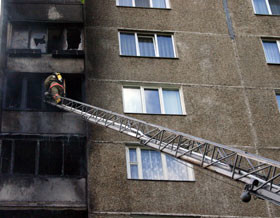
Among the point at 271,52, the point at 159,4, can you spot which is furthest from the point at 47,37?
the point at 271,52

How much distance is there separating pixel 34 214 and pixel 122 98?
5244mm

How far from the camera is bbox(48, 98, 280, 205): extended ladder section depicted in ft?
36.4

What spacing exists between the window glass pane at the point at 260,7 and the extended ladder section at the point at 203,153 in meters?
8.00

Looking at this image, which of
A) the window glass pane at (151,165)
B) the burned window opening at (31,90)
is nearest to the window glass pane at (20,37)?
the burned window opening at (31,90)

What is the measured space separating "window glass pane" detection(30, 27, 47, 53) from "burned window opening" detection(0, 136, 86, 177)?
13.9 ft

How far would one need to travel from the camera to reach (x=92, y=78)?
59.2 feet

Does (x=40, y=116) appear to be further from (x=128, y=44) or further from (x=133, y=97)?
(x=128, y=44)

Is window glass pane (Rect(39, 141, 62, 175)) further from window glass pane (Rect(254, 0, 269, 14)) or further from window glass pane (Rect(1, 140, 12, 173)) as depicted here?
window glass pane (Rect(254, 0, 269, 14))

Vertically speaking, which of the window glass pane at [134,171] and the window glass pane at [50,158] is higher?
the window glass pane at [50,158]

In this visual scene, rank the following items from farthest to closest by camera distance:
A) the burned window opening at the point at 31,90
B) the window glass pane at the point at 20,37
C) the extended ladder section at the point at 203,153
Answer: the window glass pane at the point at 20,37 → the burned window opening at the point at 31,90 → the extended ladder section at the point at 203,153

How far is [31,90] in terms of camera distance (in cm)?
1805

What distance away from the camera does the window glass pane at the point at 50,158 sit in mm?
16219

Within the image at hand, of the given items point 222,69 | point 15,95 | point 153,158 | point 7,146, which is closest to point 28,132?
point 7,146

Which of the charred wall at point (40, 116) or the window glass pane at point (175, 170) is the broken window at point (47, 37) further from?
the window glass pane at point (175, 170)
